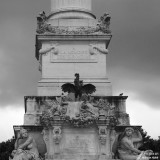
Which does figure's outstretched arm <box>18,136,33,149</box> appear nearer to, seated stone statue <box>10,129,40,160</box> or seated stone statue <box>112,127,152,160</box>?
seated stone statue <box>10,129,40,160</box>

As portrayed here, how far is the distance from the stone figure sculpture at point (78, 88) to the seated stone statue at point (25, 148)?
3.75m

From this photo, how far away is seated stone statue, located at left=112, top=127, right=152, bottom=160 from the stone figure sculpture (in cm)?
339

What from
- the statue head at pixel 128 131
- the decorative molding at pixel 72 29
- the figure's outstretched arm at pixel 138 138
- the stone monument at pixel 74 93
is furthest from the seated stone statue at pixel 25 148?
the decorative molding at pixel 72 29

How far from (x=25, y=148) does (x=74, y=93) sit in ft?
15.0

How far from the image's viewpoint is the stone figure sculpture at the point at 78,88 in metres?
32.7

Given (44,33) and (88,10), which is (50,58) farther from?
(88,10)

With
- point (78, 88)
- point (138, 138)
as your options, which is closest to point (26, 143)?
point (78, 88)

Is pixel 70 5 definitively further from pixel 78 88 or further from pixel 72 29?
pixel 78 88

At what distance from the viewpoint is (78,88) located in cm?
3272

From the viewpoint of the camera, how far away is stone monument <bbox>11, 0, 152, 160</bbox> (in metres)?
31.4

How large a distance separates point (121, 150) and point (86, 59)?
6597 mm

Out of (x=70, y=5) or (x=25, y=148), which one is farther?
(x=70, y=5)

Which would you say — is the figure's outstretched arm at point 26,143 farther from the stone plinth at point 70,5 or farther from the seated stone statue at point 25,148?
the stone plinth at point 70,5

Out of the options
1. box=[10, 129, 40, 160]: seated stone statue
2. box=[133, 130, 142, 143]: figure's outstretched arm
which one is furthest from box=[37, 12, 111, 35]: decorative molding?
box=[10, 129, 40, 160]: seated stone statue
